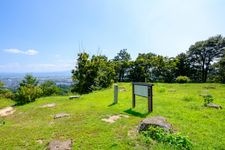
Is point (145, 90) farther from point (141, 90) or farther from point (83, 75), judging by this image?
point (83, 75)

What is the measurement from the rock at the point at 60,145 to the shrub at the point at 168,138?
1.97 meters

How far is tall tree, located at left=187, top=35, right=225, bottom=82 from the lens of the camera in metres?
41.1

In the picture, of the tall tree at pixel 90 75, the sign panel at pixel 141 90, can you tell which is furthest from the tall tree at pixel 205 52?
the sign panel at pixel 141 90

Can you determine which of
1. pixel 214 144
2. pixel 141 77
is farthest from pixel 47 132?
pixel 141 77

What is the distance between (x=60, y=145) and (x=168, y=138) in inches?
107

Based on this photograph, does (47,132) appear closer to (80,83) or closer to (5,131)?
(5,131)

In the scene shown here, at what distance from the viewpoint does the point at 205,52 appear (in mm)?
41875

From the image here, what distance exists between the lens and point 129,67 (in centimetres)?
4109

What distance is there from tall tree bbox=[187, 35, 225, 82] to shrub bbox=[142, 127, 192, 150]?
121ft

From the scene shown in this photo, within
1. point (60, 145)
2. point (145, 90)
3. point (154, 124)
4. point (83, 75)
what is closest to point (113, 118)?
point (145, 90)

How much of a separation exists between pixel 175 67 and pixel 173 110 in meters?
30.3

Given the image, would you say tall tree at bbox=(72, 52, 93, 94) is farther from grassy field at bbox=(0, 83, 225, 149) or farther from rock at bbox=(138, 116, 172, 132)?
rock at bbox=(138, 116, 172, 132)

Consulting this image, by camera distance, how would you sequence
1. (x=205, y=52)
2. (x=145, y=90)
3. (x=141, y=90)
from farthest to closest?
(x=205, y=52) → (x=141, y=90) → (x=145, y=90)

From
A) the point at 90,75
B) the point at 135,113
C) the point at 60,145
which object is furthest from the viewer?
the point at 90,75
